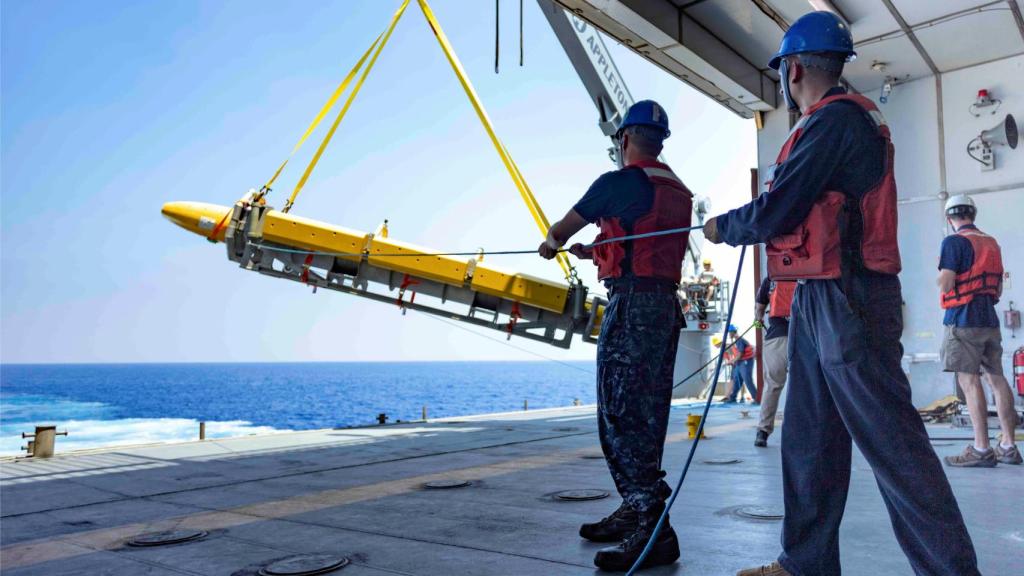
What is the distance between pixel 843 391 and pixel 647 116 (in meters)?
1.49

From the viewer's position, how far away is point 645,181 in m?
2.86

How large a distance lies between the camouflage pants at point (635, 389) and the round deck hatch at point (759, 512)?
2.48 ft

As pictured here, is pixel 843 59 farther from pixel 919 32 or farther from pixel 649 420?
pixel 919 32

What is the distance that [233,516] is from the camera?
364cm

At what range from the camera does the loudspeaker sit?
26.8ft

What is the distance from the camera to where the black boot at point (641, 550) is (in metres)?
2.46

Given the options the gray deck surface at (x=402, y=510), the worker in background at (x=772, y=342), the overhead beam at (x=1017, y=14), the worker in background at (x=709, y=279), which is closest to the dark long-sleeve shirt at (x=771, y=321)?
the worker in background at (x=772, y=342)

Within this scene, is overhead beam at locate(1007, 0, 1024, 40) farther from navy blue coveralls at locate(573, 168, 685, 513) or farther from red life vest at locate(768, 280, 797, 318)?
navy blue coveralls at locate(573, 168, 685, 513)

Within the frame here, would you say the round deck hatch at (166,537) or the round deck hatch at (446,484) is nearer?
the round deck hatch at (166,537)

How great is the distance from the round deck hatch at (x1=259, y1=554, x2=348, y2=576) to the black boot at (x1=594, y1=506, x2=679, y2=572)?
3.20ft

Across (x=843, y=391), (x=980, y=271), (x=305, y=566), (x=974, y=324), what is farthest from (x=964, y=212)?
(x=305, y=566)

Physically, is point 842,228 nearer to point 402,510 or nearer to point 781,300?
point 402,510

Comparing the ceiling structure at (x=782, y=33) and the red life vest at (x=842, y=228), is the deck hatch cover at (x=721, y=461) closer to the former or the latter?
the red life vest at (x=842, y=228)

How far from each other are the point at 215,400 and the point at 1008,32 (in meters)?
80.5
